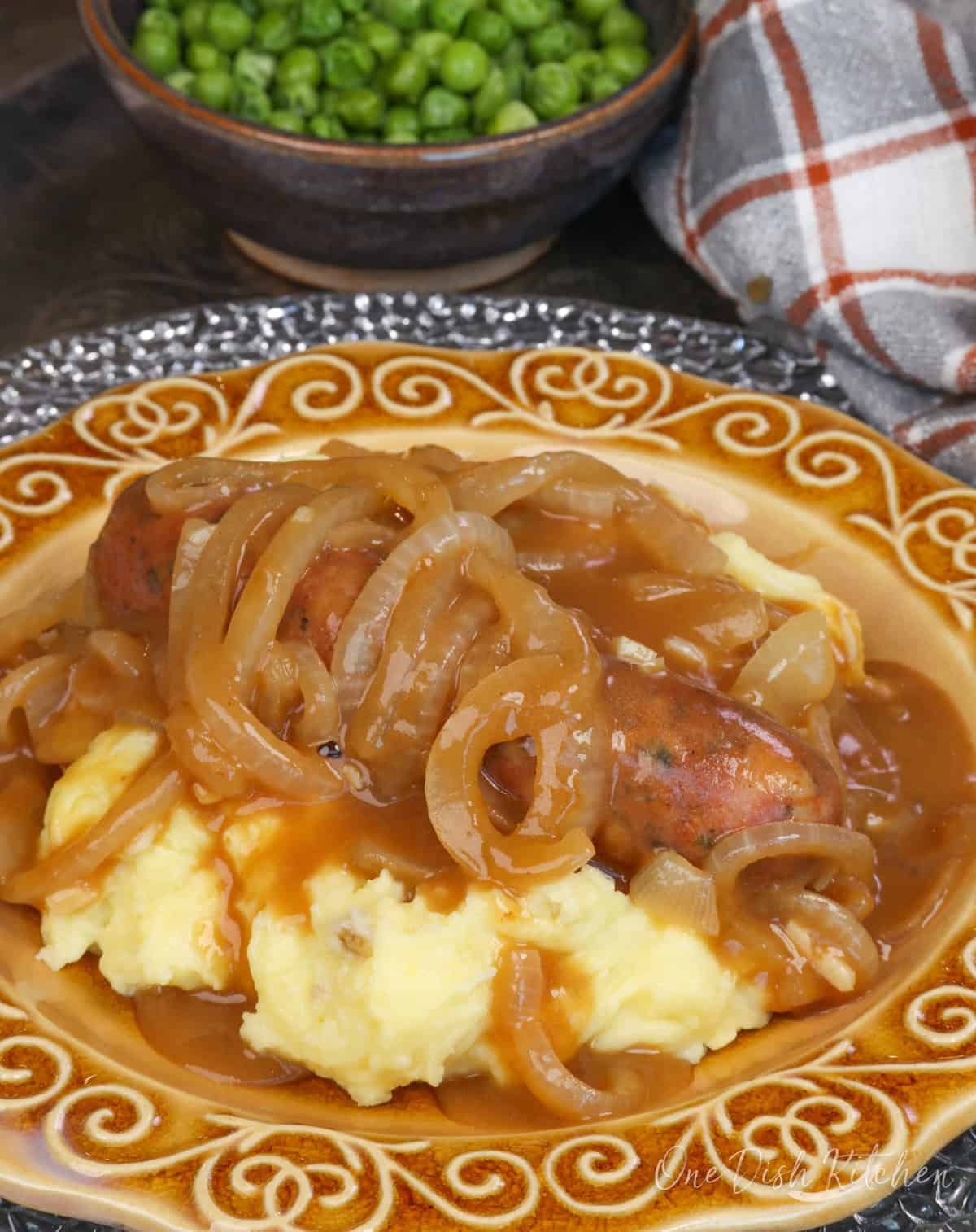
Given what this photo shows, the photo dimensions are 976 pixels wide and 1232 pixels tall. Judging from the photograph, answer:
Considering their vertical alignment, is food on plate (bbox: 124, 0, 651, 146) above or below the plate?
above

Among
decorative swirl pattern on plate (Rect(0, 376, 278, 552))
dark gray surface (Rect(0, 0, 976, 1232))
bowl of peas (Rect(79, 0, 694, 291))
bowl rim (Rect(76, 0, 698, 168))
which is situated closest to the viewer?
decorative swirl pattern on plate (Rect(0, 376, 278, 552))

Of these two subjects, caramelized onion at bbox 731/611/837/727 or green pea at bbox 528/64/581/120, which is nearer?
caramelized onion at bbox 731/611/837/727

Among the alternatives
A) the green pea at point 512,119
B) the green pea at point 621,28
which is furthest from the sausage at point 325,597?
the green pea at point 621,28

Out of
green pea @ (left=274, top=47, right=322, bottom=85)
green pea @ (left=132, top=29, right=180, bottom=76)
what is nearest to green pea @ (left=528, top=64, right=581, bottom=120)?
green pea @ (left=274, top=47, right=322, bottom=85)

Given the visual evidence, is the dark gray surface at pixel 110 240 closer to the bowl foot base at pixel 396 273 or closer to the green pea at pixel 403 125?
the bowl foot base at pixel 396 273

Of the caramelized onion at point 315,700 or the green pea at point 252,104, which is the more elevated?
the green pea at point 252,104

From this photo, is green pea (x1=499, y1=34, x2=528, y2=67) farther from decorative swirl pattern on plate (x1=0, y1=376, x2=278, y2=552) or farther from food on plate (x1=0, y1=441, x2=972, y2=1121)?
food on plate (x1=0, y1=441, x2=972, y2=1121)
